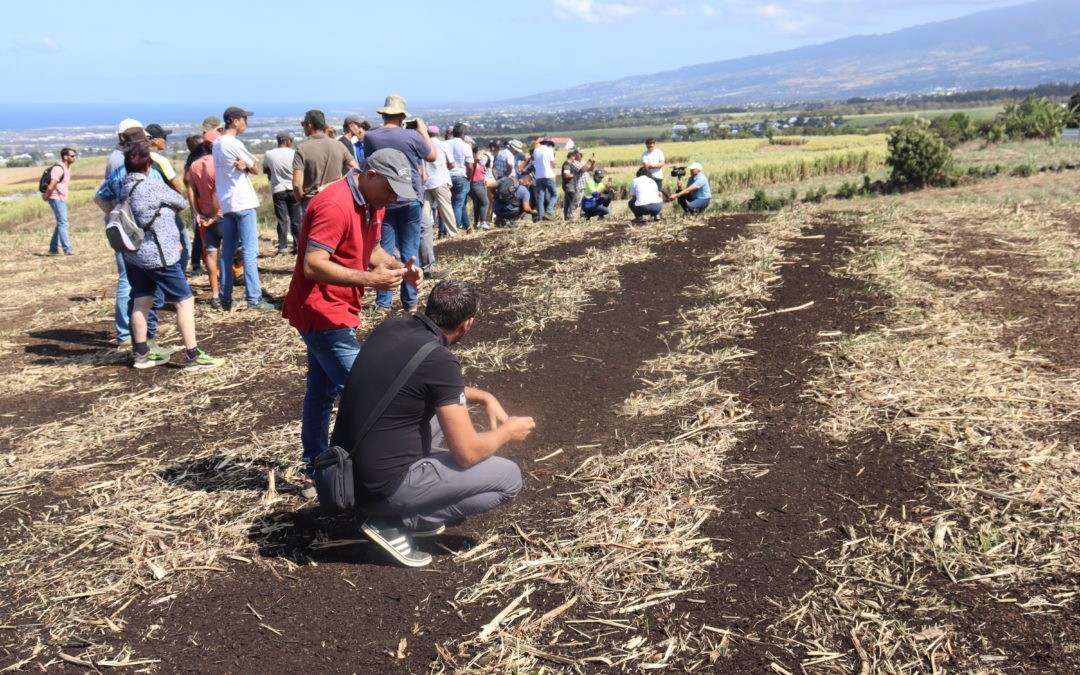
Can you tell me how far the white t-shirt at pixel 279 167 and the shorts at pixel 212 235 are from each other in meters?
2.60

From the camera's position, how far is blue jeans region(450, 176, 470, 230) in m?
13.5

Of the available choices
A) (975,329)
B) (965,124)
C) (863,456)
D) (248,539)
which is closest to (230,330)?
(248,539)

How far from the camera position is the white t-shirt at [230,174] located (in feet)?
26.2

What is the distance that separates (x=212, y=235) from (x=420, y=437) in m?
6.26

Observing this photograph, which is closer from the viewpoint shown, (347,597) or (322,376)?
(347,597)

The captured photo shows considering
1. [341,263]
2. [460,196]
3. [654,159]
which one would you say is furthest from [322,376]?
[654,159]

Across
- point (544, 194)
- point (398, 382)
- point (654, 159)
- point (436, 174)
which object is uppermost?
point (654, 159)

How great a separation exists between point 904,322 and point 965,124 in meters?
23.2

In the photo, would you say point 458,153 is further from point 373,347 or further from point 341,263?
point 373,347

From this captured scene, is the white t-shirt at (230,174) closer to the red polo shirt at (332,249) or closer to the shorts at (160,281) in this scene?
the shorts at (160,281)

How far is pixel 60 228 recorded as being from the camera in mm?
14062

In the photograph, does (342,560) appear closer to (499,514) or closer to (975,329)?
(499,514)

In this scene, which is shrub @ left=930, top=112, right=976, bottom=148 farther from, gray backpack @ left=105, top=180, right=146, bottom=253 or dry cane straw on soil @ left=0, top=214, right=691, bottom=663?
gray backpack @ left=105, top=180, right=146, bottom=253

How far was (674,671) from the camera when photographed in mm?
3096
